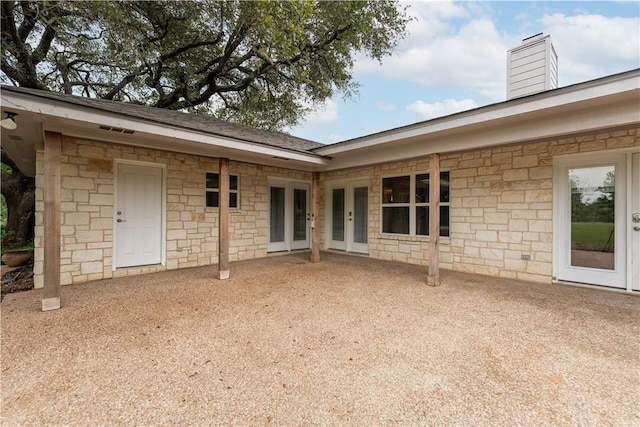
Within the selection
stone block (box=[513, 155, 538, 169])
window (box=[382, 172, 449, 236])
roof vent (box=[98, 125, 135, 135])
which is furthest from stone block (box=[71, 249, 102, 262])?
stone block (box=[513, 155, 538, 169])

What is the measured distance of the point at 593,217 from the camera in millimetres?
4203

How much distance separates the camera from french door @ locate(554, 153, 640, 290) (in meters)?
3.90

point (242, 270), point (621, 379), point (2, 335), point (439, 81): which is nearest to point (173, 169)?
point (242, 270)

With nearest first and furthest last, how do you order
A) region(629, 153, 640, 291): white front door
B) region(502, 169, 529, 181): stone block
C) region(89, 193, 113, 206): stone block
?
region(629, 153, 640, 291): white front door < region(89, 193, 113, 206): stone block < region(502, 169, 529, 181): stone block

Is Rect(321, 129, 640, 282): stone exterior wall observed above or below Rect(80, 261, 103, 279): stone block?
above

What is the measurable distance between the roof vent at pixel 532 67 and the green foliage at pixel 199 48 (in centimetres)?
380

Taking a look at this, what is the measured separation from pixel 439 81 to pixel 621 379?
9.75 metres

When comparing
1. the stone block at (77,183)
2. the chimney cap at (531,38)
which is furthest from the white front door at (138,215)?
the chimney cap at (531,38)

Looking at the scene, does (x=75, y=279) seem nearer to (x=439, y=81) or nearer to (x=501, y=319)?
(x=501, y=319)

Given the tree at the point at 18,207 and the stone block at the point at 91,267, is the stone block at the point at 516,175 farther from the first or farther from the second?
the tree at the point at 18,207

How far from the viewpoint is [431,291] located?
13.7ft

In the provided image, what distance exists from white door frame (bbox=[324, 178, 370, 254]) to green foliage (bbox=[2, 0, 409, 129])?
2958 millimetres

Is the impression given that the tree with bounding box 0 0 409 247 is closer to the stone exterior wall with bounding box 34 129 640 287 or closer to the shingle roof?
the shingle roof

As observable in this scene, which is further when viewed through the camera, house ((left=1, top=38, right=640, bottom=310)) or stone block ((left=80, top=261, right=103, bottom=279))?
stone block ((left=80, top=261, right=103, bottom=279))
